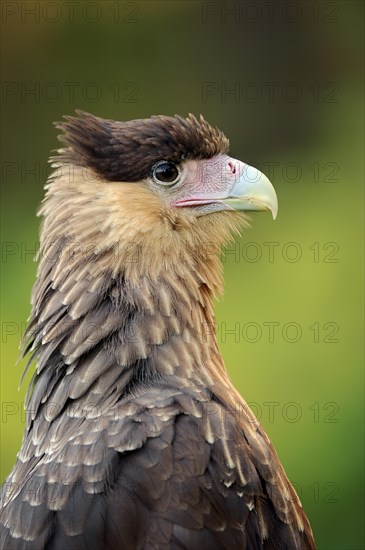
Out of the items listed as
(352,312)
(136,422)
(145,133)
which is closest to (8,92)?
(352,312)

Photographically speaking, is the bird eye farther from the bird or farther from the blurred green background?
the blurred green background

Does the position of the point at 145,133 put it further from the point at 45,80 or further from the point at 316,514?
the point at 45,80

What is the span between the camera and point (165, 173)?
3.21 m

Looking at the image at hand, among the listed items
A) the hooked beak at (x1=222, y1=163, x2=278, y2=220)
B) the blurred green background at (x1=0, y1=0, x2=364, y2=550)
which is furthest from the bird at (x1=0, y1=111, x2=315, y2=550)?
the blurred green background at (x1=0, y1=0, x2=364, y2=550)

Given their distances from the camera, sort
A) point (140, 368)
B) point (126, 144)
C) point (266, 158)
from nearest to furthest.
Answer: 1. point (140, 368)
2. point (126, 144)
3. point (266, 158)

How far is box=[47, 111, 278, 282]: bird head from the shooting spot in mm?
3084

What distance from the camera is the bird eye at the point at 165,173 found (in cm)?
319

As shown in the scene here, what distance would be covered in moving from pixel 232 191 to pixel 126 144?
1.32 ft

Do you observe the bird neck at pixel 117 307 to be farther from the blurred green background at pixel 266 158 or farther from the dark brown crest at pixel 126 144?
the blurred green background at pixel 266 158

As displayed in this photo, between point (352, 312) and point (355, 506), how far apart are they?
1250 mm

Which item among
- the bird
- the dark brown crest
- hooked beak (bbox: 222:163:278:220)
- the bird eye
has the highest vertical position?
the dark brown crest

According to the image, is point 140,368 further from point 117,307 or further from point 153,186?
point 153,186

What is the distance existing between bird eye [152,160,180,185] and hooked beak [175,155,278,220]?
0.26 ft

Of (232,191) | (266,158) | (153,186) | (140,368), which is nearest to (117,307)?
(140,368)
